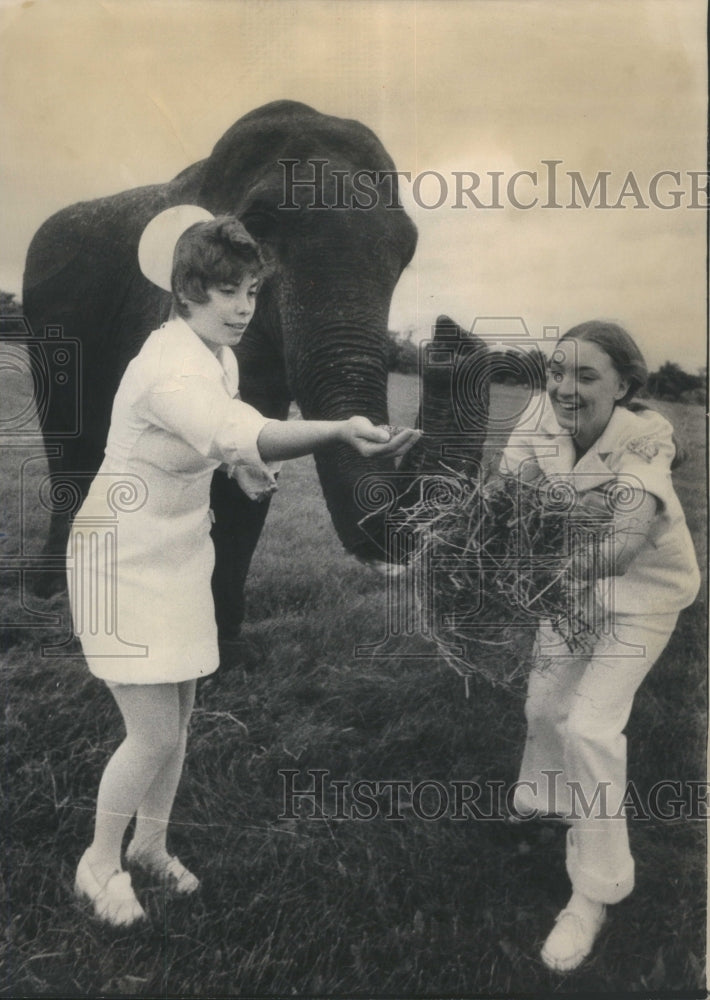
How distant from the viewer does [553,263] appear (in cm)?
346

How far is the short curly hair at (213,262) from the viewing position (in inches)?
130

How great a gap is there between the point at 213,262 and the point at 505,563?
4.16ft

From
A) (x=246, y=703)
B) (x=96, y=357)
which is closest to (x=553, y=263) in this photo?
(x=96, y=357)

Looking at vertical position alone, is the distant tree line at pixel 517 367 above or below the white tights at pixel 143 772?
above

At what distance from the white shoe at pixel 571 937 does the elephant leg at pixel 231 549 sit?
52.5 inches

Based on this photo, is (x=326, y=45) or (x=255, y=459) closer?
(x=255, y=459)

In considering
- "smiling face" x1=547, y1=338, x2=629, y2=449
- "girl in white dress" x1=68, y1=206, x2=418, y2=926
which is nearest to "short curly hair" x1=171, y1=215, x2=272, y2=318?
"girl in white dress" x1=68, y1=206, x2=418, y2=926

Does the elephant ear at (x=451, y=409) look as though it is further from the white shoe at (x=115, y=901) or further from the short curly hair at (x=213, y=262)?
the white shoe at (x=115, y=901)

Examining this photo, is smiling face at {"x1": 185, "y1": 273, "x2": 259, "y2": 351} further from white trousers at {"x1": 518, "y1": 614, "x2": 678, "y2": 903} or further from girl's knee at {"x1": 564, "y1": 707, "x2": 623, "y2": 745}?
girl's knee at {"x1": 564, "y1": 707, "x2": 623, "y2": 745}

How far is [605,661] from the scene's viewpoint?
3441 mm

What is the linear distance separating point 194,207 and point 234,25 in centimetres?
60

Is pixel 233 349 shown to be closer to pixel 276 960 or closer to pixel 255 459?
pixel 255 459

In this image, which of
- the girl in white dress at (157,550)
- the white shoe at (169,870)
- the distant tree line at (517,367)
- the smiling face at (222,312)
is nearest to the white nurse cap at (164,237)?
the girl in white dress at (157,550)

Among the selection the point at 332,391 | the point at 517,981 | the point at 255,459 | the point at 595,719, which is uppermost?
the point at 332,391
